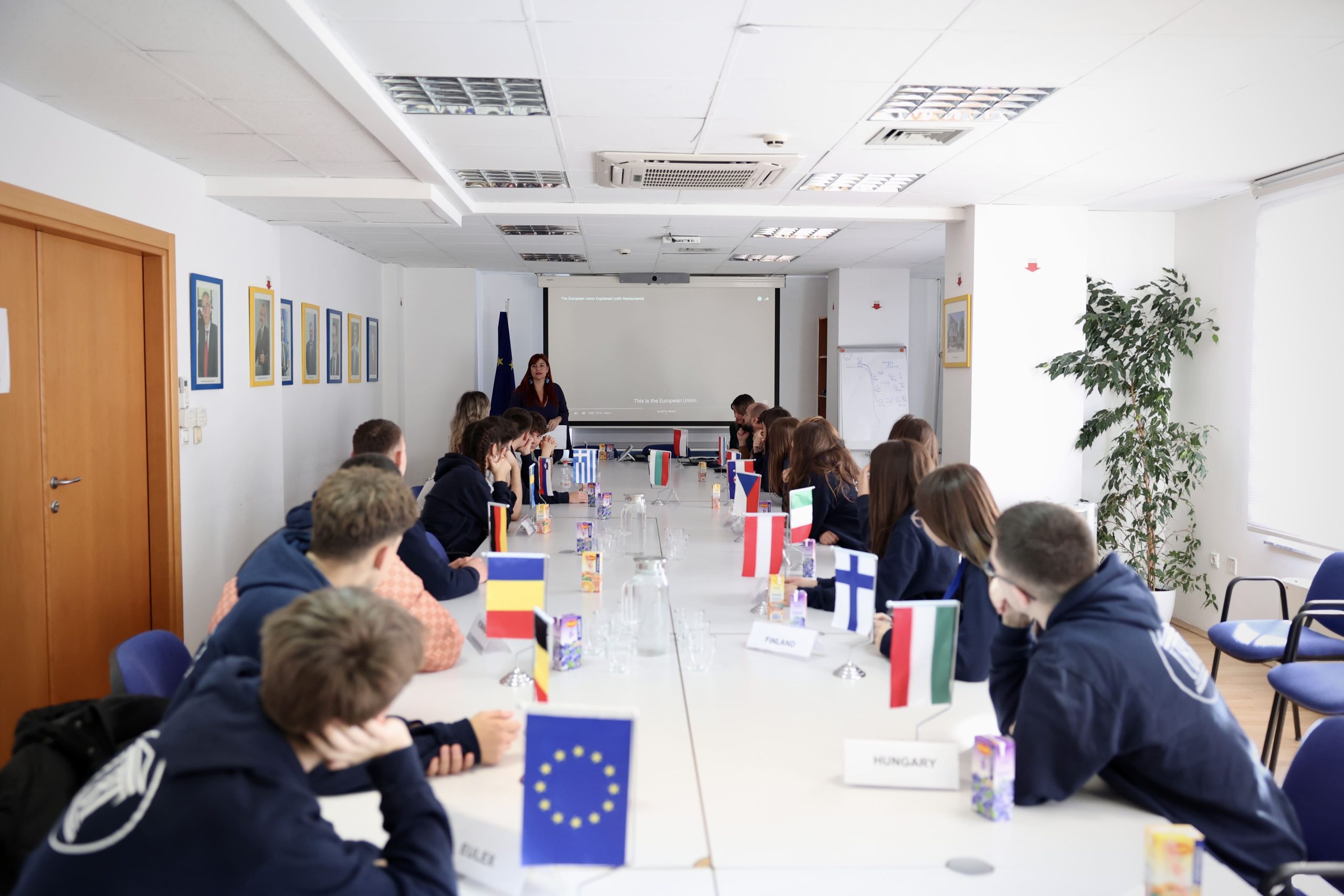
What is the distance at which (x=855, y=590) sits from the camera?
253 cm

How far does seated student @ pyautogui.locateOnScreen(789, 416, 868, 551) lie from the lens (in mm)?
4562

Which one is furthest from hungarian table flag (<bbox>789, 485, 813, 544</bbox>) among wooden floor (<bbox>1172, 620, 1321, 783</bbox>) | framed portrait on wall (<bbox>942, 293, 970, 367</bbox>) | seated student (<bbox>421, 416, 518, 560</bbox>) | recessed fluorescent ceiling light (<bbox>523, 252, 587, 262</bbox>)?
recessed fluorescent ceiling light (<bbox>523, 252, 587, 262</bbox>)

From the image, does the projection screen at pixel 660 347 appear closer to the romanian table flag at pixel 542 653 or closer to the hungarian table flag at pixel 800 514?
the hungarian table flag at pixel 800 514

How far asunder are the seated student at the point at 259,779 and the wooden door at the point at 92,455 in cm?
335

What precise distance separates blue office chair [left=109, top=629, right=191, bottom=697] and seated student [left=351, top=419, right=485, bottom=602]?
2.20 feet

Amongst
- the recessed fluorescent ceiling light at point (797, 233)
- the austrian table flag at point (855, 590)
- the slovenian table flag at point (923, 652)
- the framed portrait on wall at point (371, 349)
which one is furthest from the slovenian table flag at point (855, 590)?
the framed portrait on wall at point (371, 349)

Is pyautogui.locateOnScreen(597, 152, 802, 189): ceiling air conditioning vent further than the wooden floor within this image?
Yes

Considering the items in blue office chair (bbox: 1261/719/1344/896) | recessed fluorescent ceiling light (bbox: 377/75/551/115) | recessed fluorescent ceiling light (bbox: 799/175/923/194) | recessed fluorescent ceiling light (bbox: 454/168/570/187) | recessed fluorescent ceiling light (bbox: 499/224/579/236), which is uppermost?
recessed fluorescent ceiling light (bbox: 799/175/923/194)

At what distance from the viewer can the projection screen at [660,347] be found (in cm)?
1045

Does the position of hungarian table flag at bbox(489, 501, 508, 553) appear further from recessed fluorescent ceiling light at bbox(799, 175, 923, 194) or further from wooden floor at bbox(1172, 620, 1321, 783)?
wooden floor at bbox(1172, 620, 1321, 783)

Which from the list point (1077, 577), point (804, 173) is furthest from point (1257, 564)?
point (1077, 577)

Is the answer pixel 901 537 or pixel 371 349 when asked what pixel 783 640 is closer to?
pixel 901 537

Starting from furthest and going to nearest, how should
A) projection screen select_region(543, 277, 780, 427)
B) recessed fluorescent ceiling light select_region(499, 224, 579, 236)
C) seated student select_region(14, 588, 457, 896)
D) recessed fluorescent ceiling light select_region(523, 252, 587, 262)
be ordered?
projection screen select_region(543, 277, 780, 427)
recessed fluorescent ceiling light select_region(523, 252, 587, 262)
recessed fluorescent ceiling light select_region(499, 224, 579, 236)
seated student select_region(14, 588, 457, 896)

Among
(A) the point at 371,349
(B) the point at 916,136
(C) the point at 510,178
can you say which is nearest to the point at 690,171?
(C) the point at 510,178
